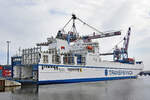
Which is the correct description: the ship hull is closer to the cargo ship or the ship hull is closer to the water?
the cargo ship

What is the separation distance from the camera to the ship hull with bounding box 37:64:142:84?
31562 millimetres

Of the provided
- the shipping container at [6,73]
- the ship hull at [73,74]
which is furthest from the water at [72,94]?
the shipping container at [6,73]

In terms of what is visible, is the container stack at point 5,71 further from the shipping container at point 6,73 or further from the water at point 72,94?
the water at point 72,94

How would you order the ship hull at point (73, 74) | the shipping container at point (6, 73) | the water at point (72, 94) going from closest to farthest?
the water at point (72, 94) → the ship hull at point (73, 74) → the shipping container at point (6, 73)

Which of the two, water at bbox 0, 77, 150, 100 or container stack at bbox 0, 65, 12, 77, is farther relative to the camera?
container stack at bbox 0, 65, 12, 77

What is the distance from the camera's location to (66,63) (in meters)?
37.1

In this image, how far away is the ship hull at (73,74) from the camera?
31562 millimetres

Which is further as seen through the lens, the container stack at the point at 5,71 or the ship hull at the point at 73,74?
the container stack at the point at 5,71

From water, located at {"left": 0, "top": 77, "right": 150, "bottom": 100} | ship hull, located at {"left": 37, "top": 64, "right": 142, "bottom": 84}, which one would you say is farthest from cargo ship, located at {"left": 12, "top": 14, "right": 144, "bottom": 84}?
water, located at {"left": 0, "top": 77, "right": 150, "bottom": 100}

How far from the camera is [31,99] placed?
17.2 m

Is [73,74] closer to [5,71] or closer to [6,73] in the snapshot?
[6,73]

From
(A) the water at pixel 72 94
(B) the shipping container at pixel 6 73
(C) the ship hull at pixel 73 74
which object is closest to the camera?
(A) the water at pixel 72 94

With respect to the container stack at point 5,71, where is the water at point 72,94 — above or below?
below

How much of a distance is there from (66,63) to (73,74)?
2798 mm
